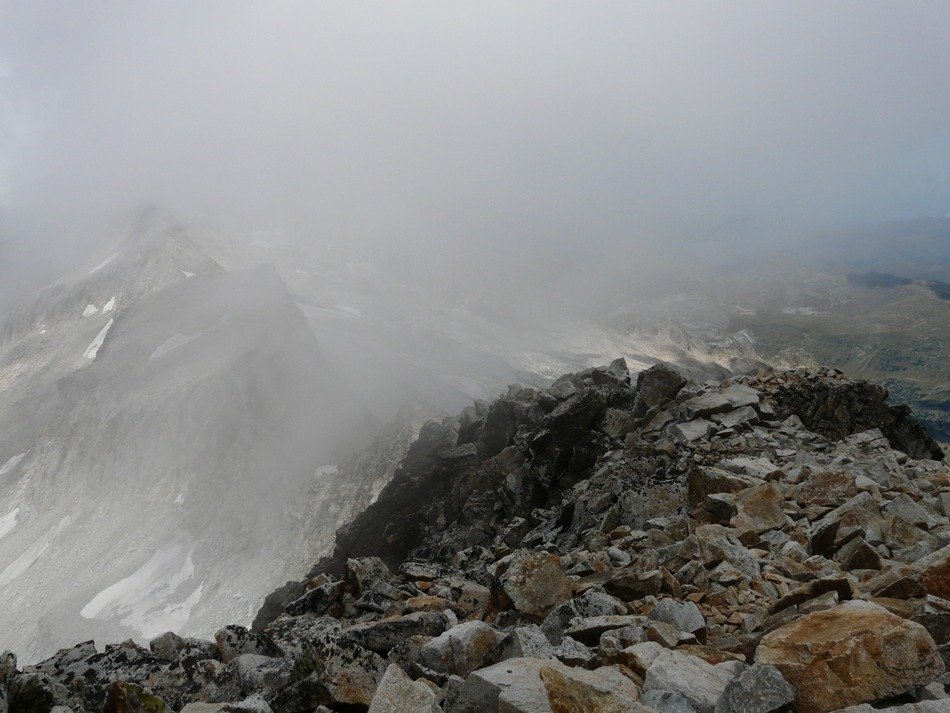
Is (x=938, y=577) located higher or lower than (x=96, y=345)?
higher

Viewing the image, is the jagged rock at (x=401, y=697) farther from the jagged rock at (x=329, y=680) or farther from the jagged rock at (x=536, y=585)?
the jagged rock at (x=536, y=585)

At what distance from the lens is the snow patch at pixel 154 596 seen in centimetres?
7869

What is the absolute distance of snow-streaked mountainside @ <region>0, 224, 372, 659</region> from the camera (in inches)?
3349

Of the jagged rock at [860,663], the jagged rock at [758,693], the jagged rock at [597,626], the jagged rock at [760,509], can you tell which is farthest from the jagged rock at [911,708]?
the jagged rock at [760,509]

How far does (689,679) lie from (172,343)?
14717cm

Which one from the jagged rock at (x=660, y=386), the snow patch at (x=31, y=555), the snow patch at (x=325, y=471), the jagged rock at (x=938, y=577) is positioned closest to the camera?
the jagged rock at (x=938, y=577)

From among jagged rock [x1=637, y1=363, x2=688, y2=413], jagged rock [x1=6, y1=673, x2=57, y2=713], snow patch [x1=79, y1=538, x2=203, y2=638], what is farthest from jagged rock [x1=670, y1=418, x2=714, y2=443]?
snow patch [x1=79, y1=538, x2=203, y2=638]

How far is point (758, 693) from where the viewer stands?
19.9 feet

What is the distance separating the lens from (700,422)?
2430cm

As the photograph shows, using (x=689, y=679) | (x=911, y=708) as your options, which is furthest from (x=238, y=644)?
(x=911, y=708)

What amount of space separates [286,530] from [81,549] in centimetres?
3963

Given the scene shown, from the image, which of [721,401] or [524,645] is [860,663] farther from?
[721,401]

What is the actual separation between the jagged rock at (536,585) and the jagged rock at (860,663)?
5.27 metres

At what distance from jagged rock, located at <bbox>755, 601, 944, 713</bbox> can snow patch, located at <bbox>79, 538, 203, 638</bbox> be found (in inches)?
3301
